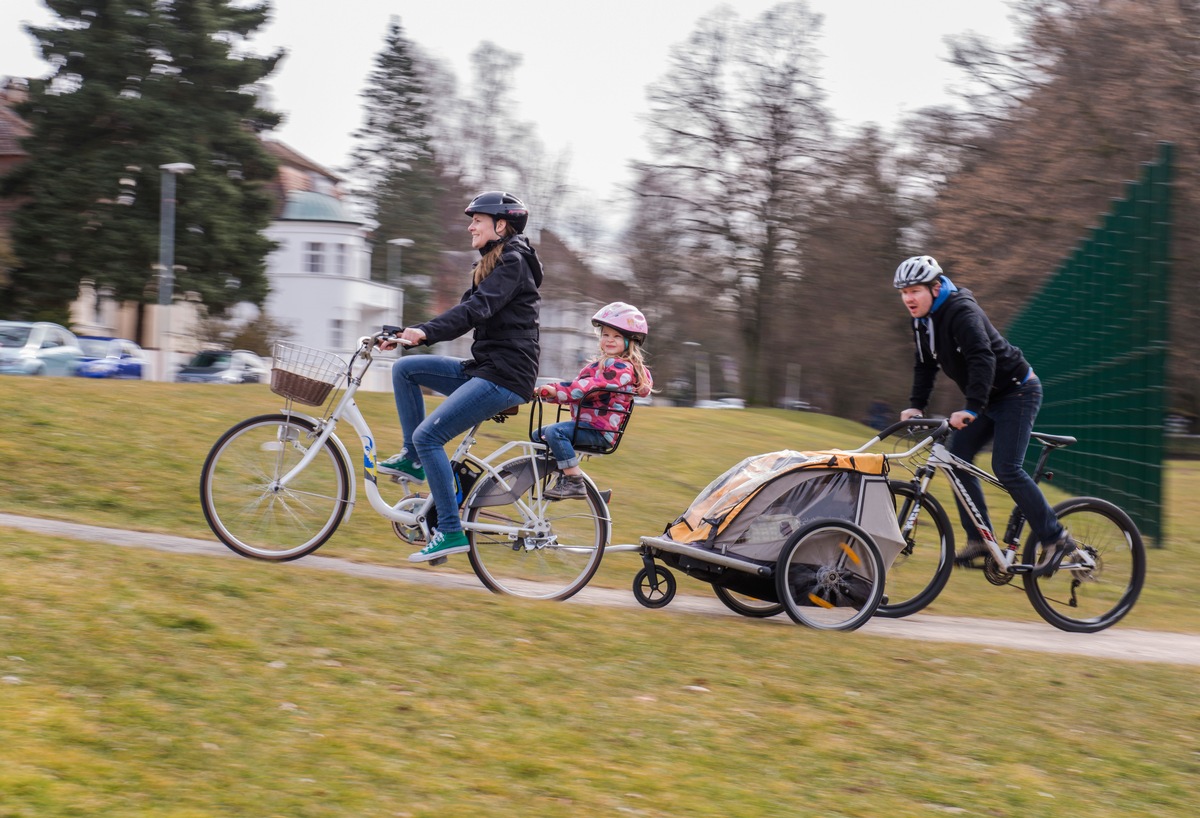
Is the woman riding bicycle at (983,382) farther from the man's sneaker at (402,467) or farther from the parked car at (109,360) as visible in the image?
the parked car at (109,360)

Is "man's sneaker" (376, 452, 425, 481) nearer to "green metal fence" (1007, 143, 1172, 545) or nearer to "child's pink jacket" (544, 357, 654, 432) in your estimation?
"child's pink jacket" (544, 357, 654, 432)

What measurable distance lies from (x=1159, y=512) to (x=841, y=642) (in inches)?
304

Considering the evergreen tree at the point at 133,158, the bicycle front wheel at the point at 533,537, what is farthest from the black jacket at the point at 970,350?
the evergreen tree at the point at 133,158

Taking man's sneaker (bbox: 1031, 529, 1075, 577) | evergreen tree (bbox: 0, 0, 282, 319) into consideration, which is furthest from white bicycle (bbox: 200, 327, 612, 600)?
evergreen tree (bbox: 0, 0, 282, 319)

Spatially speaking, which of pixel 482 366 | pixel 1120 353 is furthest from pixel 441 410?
pixel 1120 353

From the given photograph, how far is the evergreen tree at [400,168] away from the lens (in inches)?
2532

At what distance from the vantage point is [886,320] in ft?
133

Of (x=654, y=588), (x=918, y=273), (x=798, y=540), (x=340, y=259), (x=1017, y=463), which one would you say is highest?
(x=340, y=259)

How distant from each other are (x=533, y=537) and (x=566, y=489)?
0.31 meters

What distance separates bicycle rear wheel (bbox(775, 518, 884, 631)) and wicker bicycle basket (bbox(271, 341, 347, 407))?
257 centimetres

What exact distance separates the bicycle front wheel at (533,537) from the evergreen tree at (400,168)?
57862 millimetres

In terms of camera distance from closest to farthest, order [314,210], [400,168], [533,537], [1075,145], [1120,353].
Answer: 1. [533,537]
2. [1120,353]
3. [1075,145]
4. [400,168]
5. [314,210]

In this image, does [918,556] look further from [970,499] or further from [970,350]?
[970,350]

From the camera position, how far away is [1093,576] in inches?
316
